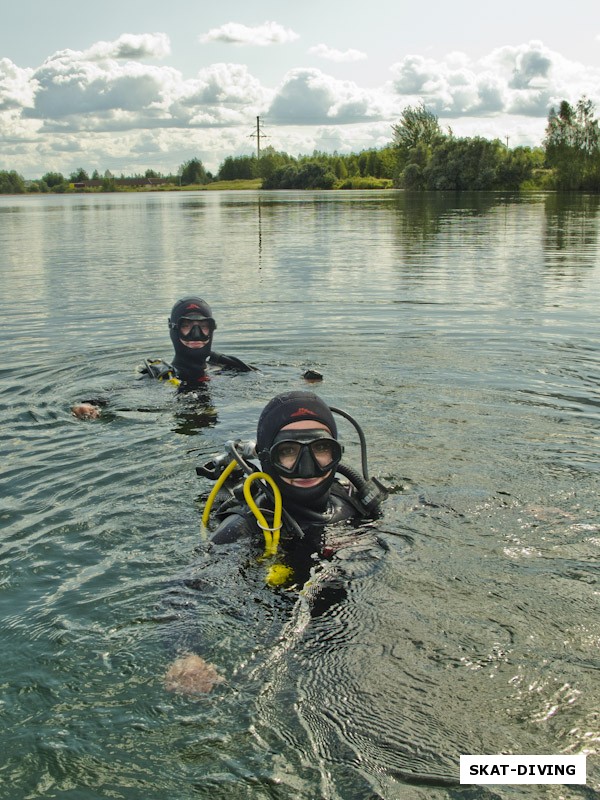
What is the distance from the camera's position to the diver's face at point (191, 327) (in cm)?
904

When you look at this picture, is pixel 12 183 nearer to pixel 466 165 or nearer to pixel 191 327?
pixel 466 165

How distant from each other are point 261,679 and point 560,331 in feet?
32.2

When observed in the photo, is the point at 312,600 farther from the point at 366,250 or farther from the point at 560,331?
the point at 366,250

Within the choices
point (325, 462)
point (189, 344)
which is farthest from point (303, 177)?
point (325, 462)

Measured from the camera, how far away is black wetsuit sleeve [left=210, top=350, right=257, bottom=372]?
32.0 ft

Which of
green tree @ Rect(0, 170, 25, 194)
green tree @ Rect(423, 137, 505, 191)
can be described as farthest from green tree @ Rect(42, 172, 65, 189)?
green tree @ Rect(423, 137, 505, 191)

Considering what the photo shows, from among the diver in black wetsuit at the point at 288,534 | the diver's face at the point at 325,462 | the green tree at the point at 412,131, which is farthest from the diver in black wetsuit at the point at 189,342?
the green tree at the point at 412,131

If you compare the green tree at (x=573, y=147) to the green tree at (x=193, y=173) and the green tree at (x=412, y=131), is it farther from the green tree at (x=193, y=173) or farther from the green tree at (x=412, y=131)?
the green tree at (x=193, y=173)

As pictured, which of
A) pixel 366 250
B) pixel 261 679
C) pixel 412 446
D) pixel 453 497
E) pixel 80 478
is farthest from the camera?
pixel 366 250

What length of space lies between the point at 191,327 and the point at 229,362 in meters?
0.92

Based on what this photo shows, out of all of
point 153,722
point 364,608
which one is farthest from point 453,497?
point 153,722

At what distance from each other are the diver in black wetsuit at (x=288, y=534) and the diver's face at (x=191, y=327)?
4050 millimetres

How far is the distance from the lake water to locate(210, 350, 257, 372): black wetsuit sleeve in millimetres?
196

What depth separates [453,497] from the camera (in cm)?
594
